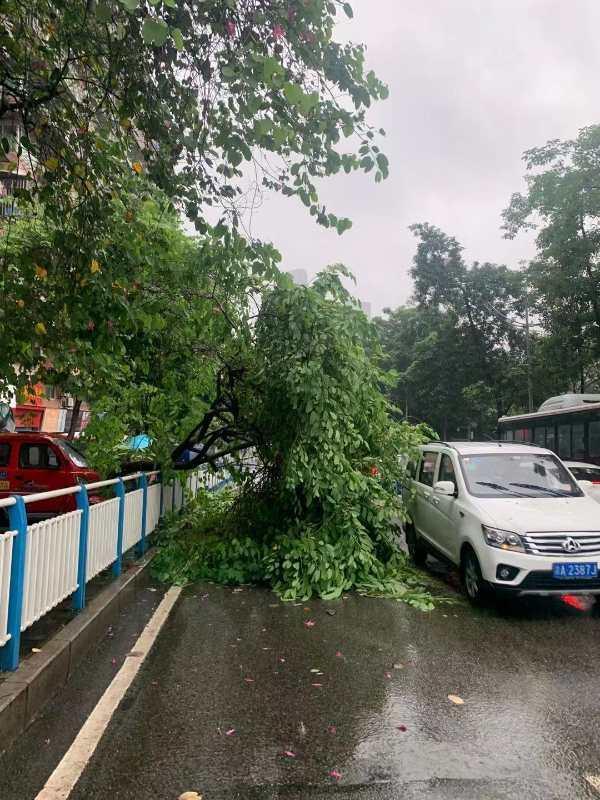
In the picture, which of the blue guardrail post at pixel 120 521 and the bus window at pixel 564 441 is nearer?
the blue guardrail post at pixel 120 521

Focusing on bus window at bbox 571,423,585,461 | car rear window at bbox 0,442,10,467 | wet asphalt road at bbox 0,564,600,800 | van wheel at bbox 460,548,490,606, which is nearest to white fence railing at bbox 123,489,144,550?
wet asphalt road at bbox 0,564,600,800

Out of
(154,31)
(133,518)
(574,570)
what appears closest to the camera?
(154,31)

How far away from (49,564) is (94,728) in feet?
4.33

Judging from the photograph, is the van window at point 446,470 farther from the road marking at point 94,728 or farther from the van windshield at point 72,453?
the van windshield at point 72,453

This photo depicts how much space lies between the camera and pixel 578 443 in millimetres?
17188

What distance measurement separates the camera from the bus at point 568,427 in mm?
16578

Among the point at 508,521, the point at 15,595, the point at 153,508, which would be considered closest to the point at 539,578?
the point at 508,521

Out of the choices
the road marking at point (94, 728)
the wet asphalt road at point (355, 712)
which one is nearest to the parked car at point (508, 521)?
the wet asphalt road at point (355, 712)

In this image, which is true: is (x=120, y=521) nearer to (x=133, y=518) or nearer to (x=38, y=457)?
(x=133, y=518)

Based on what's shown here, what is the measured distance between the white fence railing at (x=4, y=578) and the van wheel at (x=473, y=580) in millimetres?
4279

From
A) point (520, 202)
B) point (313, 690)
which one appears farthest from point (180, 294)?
point (520, 202)

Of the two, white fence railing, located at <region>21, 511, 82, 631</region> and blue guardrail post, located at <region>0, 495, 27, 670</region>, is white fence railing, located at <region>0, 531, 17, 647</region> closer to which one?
blue guardrail post, located at <region>0, 495, 27, 670</region>

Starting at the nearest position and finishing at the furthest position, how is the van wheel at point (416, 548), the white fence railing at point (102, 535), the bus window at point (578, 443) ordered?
the white fence railing at point (102, 535) < the van wheel at point (416, 548) < the bus window at point (578, 443)

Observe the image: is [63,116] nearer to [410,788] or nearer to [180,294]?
[180,294]
